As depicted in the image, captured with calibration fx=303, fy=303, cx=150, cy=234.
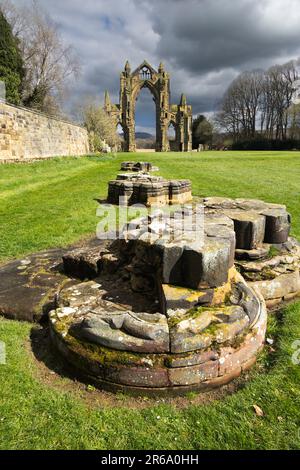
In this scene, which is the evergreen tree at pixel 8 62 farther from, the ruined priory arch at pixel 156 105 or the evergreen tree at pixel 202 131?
the evergreen tree at pixel 202 131

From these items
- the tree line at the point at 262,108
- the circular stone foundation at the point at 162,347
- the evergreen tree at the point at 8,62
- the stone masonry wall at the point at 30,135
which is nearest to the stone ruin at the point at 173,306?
the circular stone foundation at the point at 162,347

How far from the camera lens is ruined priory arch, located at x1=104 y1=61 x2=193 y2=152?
5247 cm

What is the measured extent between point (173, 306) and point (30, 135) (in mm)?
17870

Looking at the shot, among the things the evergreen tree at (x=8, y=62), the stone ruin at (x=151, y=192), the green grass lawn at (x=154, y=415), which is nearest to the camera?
the green grass lawn at (x=154, y=415)

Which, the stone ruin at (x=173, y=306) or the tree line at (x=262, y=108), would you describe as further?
the tree line at (x=262, y=108)

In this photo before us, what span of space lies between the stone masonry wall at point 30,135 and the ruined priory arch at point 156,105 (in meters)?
29.3

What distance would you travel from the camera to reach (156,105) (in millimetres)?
53469

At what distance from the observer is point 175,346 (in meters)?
2.43

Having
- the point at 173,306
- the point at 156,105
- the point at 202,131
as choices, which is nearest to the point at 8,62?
the point at 173,306

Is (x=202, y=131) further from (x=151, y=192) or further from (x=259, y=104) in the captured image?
(x=151, y=192)

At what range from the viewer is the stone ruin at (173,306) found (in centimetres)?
243

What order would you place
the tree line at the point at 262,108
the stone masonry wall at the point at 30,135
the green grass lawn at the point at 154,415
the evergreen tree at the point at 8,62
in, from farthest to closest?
the tree line at the point at 262,108 < the evergreen tree at the point at 8,62 < the stone masonry wall at the point at 30,135 < the green grass lawn at the point at 154,415
